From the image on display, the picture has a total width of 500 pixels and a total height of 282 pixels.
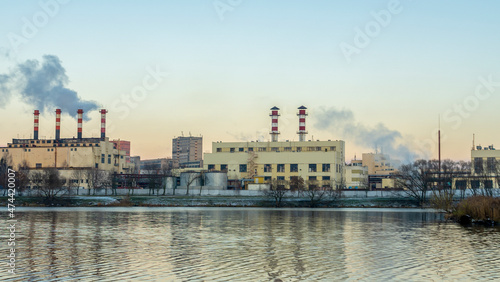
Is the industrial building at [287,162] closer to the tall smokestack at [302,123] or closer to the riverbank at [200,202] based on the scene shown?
the tall smokestack at [302,123]

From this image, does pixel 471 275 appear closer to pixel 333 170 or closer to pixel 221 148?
pixel 333 170

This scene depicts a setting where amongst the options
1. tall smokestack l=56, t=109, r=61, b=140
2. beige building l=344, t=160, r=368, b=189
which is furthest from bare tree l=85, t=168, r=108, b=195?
beige building l=344, t=160, r=368, b=189

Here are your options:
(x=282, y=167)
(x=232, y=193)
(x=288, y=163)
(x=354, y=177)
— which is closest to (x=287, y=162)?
(x=288, y=163)

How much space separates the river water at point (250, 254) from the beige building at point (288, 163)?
91.0 metres

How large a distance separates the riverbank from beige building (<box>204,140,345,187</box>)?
32.0m

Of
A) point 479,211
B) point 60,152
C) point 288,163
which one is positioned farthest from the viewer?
point 60,152

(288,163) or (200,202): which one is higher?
(288,163)

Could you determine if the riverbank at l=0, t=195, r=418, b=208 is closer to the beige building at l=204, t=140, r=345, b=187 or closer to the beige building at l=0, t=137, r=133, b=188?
the beige building at l=204, t=140, r=345, b=187

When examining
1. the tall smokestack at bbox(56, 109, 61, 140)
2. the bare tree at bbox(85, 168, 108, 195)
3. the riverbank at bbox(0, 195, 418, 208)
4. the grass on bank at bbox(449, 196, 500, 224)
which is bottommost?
the riverbank at bbox(0, 195, 418, 208)

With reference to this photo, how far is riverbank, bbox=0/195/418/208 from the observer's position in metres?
93.4

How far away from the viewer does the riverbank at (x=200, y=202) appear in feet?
306

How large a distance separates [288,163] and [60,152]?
57448 millimetres

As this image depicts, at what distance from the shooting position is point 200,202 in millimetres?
96188

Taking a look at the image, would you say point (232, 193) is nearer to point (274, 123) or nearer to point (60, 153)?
point (274, 123)
